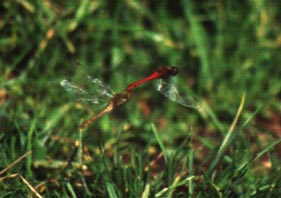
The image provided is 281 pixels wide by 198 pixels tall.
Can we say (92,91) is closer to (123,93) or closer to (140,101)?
(123,93)

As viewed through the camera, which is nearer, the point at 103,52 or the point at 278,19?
the point at 103,52

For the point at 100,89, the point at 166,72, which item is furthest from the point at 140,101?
the point at 166,72

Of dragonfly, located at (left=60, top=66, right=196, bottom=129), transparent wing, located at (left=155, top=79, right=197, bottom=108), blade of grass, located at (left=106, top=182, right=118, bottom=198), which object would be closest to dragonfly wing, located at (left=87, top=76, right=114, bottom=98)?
dragonfly, located at (left=60, top=66, right=196, bottom=129)

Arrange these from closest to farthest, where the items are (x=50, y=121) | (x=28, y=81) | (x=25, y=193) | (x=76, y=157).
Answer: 1. (x=25, y=193)
2. (x=76, y=157)
3. (x=50, y=121)
4. (x=28, y=81)

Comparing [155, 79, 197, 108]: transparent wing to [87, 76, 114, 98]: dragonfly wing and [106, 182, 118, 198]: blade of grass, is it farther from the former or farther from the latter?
[106, 182, 118, 198]: blade of grass

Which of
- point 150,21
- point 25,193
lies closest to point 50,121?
point 25,193

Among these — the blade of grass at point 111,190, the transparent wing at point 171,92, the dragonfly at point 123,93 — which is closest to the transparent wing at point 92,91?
the dragonfly at point 123,93

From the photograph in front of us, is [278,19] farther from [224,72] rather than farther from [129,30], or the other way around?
[129,30]
